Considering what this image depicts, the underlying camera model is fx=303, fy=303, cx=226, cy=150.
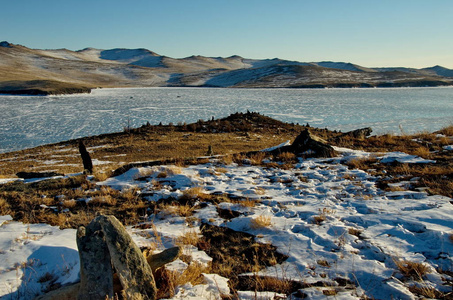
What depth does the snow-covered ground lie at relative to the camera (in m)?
3.35

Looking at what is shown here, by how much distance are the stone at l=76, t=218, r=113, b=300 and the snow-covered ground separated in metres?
0.64

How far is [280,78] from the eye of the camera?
133 m

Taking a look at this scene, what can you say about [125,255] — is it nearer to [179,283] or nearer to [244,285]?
[179,283]

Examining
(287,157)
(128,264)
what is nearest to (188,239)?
(128,264)

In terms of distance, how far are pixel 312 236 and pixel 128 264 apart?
2.66m

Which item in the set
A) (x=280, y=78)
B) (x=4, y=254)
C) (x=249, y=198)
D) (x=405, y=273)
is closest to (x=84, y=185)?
(x=4, y=254)

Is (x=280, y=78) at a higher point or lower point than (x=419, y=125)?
higher

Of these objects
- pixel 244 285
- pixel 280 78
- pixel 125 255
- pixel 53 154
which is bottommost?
pixel 53 154

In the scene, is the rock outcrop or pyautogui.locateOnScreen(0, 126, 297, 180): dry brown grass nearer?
the rock outcrop

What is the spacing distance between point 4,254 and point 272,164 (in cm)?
641

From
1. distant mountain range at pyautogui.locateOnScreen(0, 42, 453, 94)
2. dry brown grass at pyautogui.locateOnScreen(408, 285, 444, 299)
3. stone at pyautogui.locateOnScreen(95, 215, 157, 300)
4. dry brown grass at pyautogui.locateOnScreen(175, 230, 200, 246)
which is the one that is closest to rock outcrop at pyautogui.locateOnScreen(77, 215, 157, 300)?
stone at pyautogui.locateOnScreen(95, 215, 157, 300)

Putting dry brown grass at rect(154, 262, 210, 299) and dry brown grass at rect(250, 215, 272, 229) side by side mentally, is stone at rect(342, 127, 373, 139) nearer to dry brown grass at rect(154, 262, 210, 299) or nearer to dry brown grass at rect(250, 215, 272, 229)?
dry brown grass at rect(250, 215, 272, 229)

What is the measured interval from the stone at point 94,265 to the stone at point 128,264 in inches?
3.9

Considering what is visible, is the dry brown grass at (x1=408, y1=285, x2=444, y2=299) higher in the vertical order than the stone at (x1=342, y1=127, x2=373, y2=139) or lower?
lower
